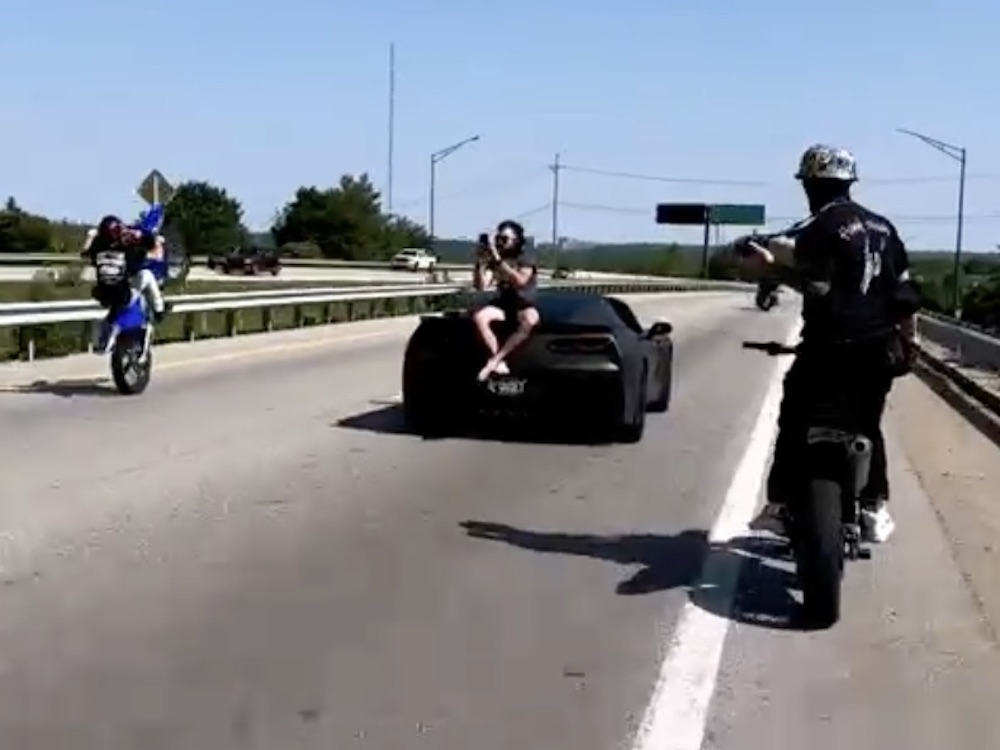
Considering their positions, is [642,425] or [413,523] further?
[642,425]

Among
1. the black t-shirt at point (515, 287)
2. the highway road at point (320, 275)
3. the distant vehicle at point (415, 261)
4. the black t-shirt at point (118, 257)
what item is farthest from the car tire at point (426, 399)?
the distant vehicle at point (415, 261)

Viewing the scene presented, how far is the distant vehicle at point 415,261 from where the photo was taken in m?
95.4

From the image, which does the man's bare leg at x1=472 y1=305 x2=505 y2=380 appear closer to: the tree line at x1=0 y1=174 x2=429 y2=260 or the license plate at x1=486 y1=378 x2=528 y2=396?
the license plate at x1=486 y1=378 x2=528 y2=396

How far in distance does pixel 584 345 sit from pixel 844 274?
686 centimetres

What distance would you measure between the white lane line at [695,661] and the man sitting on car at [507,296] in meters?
3.72

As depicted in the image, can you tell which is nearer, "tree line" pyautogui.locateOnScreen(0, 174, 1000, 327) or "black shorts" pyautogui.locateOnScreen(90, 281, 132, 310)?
"black shorts" pyautogui.locateOnScreen(90, 281, 132, 310)

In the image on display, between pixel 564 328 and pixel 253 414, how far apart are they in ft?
11.1

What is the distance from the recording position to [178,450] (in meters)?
13.5

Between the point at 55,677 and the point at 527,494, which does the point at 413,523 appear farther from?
the point at 55,677

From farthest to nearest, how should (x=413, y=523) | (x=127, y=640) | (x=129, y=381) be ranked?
(x=129, y=381), (x=413, y=523), (x=127, y=640)

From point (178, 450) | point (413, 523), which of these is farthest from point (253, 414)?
point (413, 523)

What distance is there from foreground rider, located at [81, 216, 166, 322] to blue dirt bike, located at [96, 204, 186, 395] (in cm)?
8

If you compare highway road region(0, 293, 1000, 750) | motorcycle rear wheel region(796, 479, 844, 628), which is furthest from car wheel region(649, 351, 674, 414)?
motorcycle rear wheel region(796, 479, 844, 628)

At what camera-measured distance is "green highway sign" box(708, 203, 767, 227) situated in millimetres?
156500
